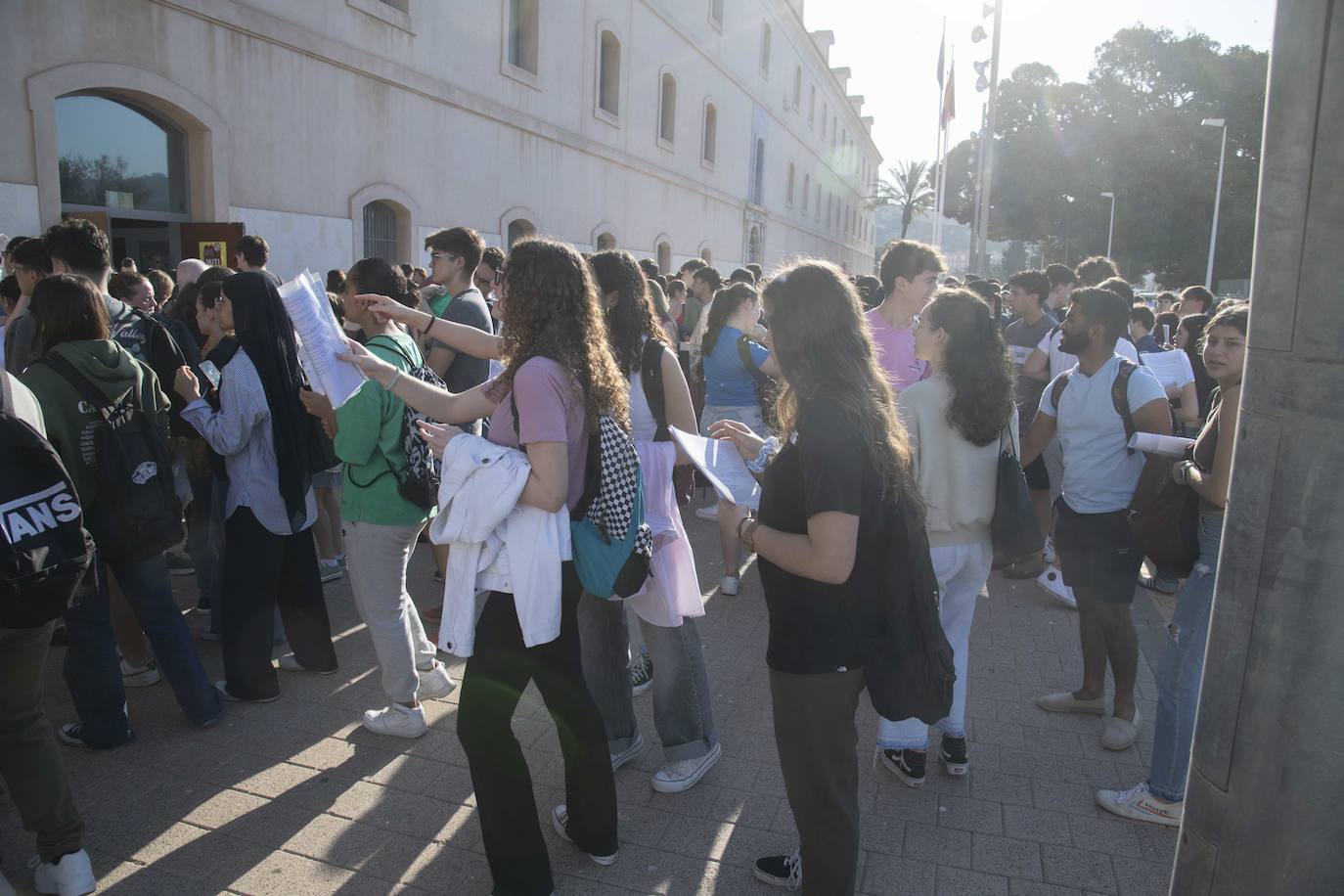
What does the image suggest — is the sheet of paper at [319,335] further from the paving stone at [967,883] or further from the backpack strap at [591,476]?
the paving stone at [967,883]

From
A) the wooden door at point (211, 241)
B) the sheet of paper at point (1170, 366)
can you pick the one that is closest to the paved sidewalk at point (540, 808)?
the sheet of paper at point (1170, 366)

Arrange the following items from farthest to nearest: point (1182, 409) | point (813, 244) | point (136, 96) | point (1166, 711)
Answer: point (813, 244), point (136, 96), point (1182, 409), point (1166, 711)

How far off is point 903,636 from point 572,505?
1.07 m

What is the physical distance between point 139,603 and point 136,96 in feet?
25.2

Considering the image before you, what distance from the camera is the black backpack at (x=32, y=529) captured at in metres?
2.51

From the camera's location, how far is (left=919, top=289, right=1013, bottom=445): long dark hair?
10.9 feet

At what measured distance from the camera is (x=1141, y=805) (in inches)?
134

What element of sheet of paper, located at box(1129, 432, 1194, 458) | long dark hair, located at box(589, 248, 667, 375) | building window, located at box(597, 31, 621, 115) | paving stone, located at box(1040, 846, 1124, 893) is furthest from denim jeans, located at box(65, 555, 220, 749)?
building window, located at box(597, 31, 621, 115)

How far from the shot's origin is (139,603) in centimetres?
374

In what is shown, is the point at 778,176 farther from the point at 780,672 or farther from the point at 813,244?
the point at 780,672

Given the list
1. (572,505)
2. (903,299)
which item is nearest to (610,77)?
(903,299)

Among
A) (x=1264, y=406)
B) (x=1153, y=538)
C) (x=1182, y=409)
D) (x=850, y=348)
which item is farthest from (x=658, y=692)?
(x=1182, y=409)

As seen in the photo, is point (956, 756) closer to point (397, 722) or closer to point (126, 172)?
point (397, 722)

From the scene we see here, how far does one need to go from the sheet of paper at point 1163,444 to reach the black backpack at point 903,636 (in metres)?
1.56
